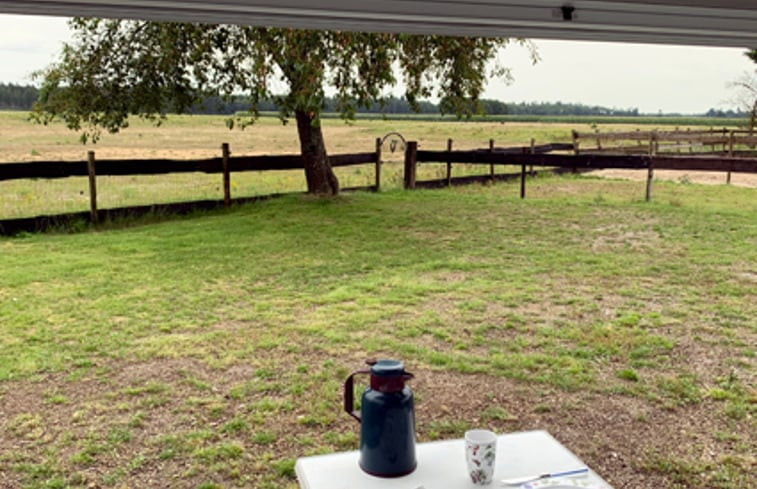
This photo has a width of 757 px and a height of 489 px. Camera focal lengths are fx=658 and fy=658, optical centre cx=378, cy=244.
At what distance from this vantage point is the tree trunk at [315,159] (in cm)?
958

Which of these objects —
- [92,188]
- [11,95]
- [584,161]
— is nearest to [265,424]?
[92,188]

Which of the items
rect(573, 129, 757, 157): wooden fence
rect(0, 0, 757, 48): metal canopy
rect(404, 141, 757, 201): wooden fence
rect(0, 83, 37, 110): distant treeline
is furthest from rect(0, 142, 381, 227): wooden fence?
rect(573, 129, 757, 157): wooden fence

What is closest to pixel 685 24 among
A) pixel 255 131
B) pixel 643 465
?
pixel 643 465

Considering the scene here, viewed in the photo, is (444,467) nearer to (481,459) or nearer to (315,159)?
(481,459)

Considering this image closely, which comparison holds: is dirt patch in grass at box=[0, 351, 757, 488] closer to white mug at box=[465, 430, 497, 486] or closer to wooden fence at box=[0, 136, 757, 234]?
white mug at box=[465, 430, 497, 486]

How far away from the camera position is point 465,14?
1.98 metres

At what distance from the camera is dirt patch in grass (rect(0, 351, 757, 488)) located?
262 cm

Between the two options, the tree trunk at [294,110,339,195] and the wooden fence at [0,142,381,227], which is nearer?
the wooden fence at [0,142,381,227]

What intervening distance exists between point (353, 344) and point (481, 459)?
256 centimetres

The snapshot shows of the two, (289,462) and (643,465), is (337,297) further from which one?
(643,465)

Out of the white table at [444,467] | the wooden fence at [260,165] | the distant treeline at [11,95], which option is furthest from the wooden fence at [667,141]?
the white table at [444,467]

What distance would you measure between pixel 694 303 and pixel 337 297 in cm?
264

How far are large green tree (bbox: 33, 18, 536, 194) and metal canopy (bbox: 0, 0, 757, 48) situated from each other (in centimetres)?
540

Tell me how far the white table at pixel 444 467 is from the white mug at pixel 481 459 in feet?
0.06
